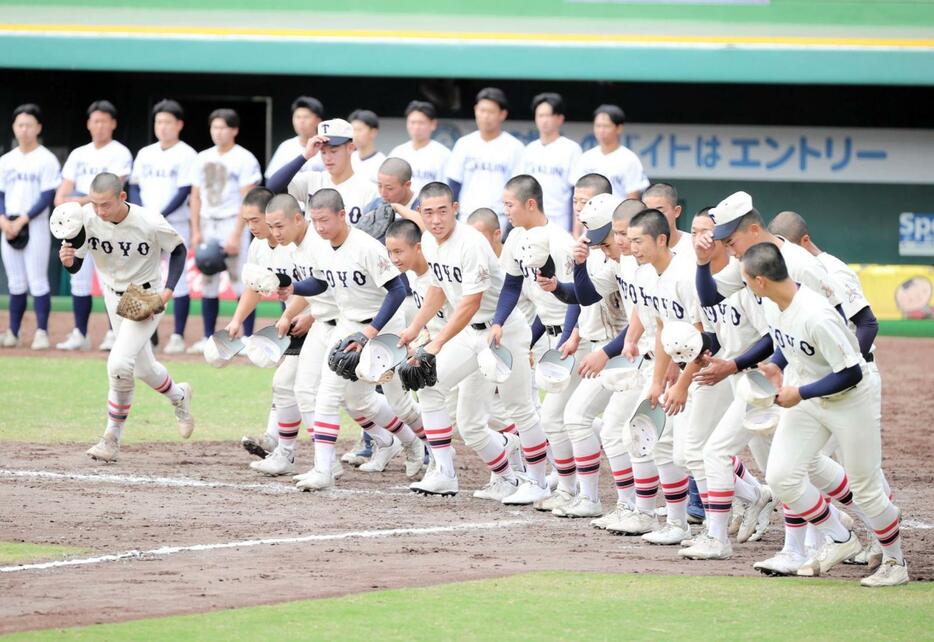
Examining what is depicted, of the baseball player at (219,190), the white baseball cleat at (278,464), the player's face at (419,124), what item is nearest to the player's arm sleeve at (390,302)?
the white baseball cleat at (278,464)

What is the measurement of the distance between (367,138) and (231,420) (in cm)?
232

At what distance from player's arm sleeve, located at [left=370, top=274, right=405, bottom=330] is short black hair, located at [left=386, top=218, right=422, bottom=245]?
0.26 metres

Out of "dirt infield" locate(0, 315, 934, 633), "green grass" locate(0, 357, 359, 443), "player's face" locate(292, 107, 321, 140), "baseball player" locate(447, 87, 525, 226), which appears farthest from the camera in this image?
"baseball player" locate(447, 87, 525, 226)

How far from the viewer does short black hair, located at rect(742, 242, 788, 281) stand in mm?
6191

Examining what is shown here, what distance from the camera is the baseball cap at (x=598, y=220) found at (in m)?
7.73

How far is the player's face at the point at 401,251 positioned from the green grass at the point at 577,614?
254 cm

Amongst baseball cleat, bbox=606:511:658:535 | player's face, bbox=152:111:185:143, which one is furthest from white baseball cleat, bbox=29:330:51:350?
baseball cleat, bbox=606:511:658:535

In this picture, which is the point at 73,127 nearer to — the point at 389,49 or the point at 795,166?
the point at 389,49

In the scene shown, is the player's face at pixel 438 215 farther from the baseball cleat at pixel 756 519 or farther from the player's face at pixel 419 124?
the player's face at pixel 419 124

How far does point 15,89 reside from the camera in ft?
62.6

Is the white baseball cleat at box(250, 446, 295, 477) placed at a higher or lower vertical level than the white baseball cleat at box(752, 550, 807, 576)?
higher

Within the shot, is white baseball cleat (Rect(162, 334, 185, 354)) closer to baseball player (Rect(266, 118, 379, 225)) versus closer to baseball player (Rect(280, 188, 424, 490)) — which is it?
baseball player (Rect(266, 118, 379, 225))

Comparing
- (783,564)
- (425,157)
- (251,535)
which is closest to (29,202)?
(425,157)

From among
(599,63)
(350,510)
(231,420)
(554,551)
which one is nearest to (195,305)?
(599,63)
